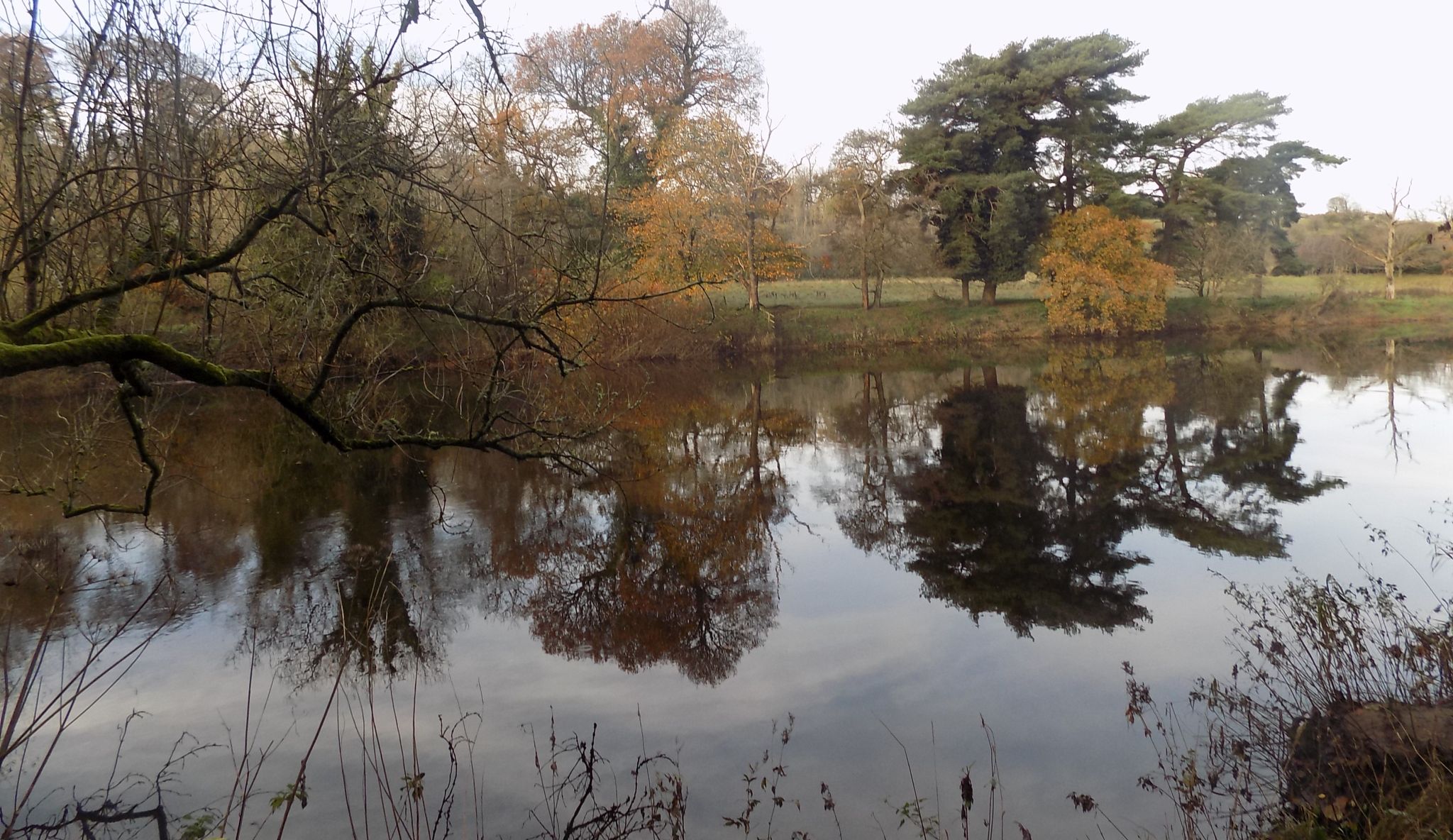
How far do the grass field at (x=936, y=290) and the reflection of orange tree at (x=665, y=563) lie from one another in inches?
820

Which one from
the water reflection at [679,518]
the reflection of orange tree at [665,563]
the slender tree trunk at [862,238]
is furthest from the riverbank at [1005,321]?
the reflection of orange tree at [665,563]

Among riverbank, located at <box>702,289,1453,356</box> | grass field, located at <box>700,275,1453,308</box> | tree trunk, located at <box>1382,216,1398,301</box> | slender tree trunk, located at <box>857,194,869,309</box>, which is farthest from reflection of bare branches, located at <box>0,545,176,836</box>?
tree trunk, located at <box>1382,216,1398,301</box>

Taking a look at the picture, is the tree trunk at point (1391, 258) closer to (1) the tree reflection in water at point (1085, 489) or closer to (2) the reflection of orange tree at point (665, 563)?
(1) the tree reflection in water at point (1085, 489)

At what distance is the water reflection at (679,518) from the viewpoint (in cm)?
806

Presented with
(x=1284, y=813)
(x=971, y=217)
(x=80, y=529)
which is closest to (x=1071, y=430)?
(x=1284, y=813)

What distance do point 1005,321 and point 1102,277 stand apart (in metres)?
3.63

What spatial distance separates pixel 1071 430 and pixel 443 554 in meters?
11.0

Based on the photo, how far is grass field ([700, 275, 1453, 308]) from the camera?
35.5m

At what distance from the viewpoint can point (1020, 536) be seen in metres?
10.2

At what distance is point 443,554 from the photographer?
392 inches

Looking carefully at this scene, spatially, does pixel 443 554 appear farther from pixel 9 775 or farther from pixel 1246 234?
pixel 1246 234

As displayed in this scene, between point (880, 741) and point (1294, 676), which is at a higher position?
point (1294, 676)

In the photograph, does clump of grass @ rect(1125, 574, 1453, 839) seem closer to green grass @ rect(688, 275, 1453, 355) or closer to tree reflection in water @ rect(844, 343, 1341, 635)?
tree reflection in water @ rect(844, 343, 1341, 635)

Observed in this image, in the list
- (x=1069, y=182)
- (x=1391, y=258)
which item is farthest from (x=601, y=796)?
(x=1391, y=258)
